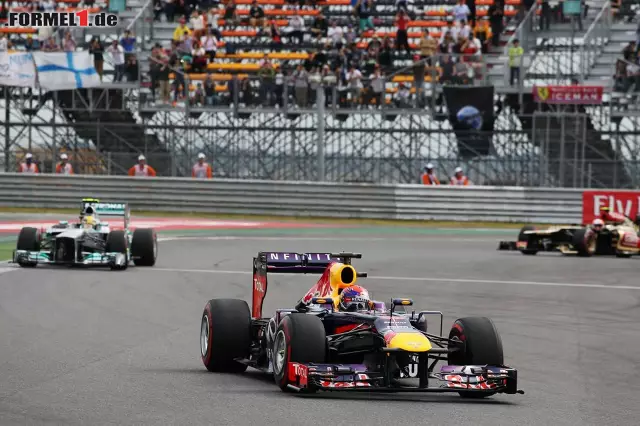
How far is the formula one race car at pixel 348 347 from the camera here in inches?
339

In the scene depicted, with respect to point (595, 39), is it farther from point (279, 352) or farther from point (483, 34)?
point (279, 352)

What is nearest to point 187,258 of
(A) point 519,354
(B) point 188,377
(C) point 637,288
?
(C) point 637,288

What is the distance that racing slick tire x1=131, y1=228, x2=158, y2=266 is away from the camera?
67.6 ft

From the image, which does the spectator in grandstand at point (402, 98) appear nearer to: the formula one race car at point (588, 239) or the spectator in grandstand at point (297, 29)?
the spectator in grandstand at point (297, 29)

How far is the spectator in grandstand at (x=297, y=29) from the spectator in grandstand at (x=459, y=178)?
28.0ft

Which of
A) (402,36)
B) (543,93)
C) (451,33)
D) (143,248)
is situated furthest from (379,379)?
(402,36)

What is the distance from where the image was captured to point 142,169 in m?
35.2

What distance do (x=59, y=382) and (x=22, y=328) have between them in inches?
142

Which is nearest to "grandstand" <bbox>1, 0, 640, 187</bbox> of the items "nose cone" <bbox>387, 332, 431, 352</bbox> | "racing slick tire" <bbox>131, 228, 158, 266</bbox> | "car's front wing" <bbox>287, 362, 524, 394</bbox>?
"racing slick tire" <bbox>131, 228, 158, 266</bbox>

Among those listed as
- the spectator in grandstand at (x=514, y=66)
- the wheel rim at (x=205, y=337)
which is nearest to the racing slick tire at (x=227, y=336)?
the wheel rim at (x=205, y=337)

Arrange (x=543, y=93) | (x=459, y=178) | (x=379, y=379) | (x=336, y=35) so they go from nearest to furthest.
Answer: (x=379, y=379) → (x=459, y=178) → (x=543, y=93) → (x=336, y=35)

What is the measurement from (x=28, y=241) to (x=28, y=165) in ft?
53.9

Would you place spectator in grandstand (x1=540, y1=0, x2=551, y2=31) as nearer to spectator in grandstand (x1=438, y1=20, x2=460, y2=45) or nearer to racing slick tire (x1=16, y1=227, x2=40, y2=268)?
spectator in grandstand (x1=438, y1=20, x2=460, y2=45)

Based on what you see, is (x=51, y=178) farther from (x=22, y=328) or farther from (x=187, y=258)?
(x=22, y=328)
